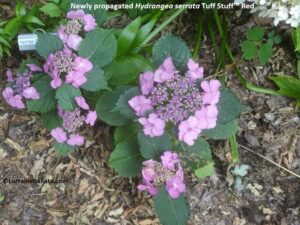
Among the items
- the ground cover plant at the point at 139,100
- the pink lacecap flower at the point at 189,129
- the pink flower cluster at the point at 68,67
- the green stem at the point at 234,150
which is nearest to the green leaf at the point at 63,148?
the ground cover plant at the point at 139,100

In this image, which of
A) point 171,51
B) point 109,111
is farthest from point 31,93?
point 171,51

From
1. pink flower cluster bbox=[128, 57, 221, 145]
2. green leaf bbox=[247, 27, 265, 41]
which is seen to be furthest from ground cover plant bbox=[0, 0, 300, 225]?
green leaf bbox=[247, 27, 265, 41]

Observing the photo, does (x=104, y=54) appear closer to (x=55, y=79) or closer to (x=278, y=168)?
(x=55, y=79)

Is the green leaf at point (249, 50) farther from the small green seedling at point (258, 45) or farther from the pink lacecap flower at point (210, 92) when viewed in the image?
the pink lacecap flower at point (210, 92)

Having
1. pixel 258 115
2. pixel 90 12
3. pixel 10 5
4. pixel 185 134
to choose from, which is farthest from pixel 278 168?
pixel 10 5

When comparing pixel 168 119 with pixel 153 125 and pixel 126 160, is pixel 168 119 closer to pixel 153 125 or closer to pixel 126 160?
pixel 153 125
